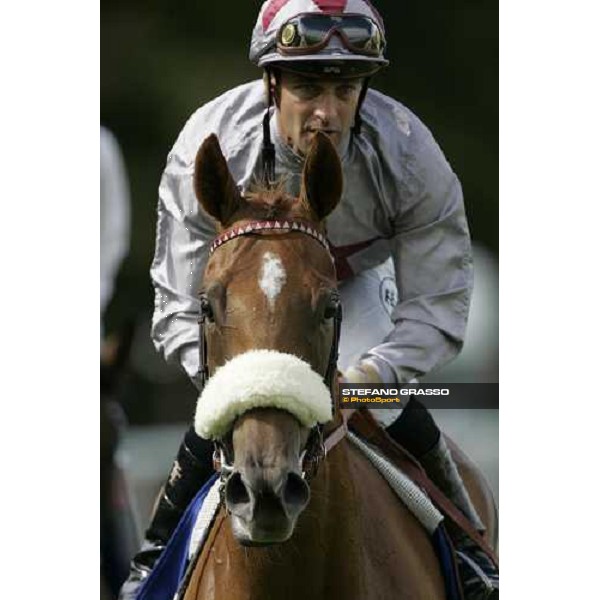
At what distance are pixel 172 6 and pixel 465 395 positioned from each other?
1495 millimetres

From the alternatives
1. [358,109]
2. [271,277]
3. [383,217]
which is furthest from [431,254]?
[271,277]

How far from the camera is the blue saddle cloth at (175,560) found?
113 inches

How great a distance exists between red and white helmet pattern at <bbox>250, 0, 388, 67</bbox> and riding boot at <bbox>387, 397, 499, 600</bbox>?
91 cm

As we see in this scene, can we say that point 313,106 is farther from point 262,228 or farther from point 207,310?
point 207,310

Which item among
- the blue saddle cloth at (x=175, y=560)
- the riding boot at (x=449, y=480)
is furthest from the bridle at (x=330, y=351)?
the riding boot at (x=449, y=480)

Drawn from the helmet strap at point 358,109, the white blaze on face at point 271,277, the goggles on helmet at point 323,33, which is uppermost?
the goggles on helmet at point 323,33

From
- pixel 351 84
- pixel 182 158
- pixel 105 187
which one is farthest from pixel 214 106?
pixel 105 187

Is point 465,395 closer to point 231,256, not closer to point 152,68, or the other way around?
point 152,68

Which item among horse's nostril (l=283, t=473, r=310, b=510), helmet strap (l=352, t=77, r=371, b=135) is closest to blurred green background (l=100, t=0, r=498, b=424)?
helmet strap (l=352, t=77, r=371, b=135)

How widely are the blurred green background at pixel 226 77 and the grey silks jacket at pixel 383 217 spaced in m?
0.40

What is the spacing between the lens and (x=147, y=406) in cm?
445

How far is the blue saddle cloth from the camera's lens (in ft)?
9.41

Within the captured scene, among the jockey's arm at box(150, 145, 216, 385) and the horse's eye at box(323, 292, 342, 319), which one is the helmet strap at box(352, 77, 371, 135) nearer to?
the jockey's arm at box(150, 145, 216, 385)

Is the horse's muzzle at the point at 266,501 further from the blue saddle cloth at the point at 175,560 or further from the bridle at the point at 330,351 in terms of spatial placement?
the blue saddle cloth at the point at 175,560
